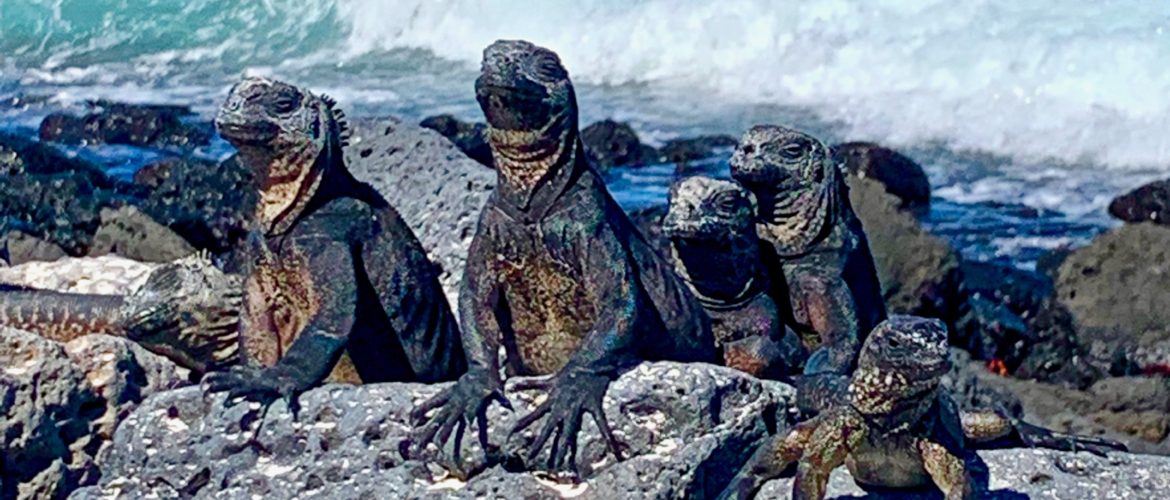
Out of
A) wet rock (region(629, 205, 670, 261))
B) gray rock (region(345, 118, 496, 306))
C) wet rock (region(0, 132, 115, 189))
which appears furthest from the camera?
wet rock (region(0, 132, 115, 189))

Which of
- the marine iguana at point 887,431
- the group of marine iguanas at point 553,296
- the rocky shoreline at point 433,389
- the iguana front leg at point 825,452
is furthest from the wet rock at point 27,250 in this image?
the iguana front leg at point 825,452

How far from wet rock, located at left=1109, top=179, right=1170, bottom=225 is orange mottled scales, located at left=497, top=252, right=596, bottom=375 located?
8.00 m

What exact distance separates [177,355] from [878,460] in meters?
2.58

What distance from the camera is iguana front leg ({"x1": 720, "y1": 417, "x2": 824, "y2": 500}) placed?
563 cm

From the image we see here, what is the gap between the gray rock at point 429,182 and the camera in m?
8.09

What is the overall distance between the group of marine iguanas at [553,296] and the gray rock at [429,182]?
104cm

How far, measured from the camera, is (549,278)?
636 cm

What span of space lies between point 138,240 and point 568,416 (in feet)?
15.8

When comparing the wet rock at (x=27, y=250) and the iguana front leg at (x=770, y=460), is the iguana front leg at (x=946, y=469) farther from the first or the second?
the wet rock at (x=27, y=250)

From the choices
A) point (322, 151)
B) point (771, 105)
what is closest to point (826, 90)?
point (771, 105)

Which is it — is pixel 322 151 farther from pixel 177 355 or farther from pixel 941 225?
pixel 941 225

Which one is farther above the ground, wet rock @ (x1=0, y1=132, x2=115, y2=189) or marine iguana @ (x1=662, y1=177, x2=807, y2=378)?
marine iguana @ (x1=662, y1=177, x2=807, y2=378)

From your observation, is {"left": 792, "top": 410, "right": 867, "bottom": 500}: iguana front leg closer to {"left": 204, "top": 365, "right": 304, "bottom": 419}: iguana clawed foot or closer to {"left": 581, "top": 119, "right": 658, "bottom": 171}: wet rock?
{"left": 204, "top": 365, "right": 304, "bottom": 419}: iguana clawed foot

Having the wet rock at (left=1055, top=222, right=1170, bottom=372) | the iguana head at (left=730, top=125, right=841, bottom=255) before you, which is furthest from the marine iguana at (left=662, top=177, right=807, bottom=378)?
the wet rock at (left=1055, top=222, right=1170, bottom=372)
